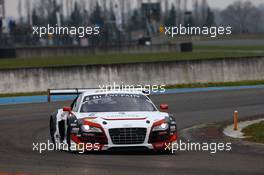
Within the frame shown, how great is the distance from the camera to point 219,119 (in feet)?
76.5

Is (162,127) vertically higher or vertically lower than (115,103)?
lower

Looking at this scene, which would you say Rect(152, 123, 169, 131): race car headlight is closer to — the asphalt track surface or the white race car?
the white race car

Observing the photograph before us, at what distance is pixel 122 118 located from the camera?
1385cm

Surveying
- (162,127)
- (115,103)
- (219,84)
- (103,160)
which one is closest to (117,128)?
(162,127)

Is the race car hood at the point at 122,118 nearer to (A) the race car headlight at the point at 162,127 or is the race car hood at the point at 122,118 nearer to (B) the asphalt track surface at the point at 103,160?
(A) the race car headlight at the point at 162,127

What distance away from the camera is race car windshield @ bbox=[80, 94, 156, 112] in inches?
580

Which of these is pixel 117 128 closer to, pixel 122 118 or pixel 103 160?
pixel 122 118

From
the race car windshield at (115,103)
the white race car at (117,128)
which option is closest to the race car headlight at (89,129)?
the white race car at (117,128)

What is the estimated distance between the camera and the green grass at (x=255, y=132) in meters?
17.0

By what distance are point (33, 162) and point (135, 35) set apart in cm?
7516

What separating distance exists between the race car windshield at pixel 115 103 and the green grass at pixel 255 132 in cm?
299

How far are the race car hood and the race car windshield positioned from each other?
1.51 ft

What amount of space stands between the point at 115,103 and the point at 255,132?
4.83 m

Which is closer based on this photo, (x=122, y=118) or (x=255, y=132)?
(x=122, y=118)
